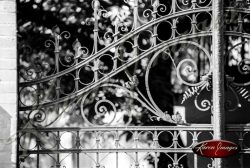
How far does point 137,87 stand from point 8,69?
1346 millimetres

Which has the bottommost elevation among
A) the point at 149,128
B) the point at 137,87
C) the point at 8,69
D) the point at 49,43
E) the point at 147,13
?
the point at 149,128

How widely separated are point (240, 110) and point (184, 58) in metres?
0.81

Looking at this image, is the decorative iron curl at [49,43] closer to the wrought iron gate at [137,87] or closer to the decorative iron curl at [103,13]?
the wrought iron gate at [137,87]

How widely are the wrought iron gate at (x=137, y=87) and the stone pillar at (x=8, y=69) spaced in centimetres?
23

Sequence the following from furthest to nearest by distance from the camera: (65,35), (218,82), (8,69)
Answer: (65,35) < (218,82) < (8,69)

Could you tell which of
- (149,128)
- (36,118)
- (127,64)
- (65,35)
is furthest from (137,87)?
(36,118)

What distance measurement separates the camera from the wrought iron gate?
5.84 metres

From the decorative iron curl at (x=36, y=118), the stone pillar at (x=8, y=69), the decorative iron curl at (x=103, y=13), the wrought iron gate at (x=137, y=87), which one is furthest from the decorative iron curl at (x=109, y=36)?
the decorative iron curl at (x=36, y=118)

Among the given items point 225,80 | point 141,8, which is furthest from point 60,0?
point 225,80

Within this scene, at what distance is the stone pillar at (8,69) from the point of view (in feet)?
18.4

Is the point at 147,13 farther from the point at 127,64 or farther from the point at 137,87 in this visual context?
the point at 137,87

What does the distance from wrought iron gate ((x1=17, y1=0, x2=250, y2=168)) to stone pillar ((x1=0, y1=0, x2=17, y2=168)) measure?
230mm

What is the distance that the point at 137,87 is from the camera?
19.4 feet

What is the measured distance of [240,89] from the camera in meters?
5.90
